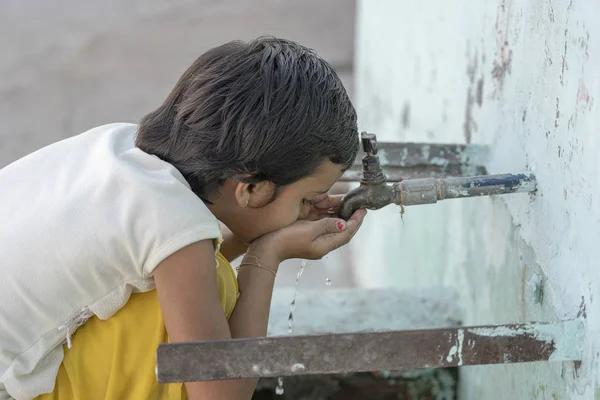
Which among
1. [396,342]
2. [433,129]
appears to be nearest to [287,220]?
[396,342]

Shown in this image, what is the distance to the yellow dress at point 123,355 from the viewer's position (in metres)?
1.50

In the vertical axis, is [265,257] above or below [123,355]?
above

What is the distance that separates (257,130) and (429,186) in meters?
0.34

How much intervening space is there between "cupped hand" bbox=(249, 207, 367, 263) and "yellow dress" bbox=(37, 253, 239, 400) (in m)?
0.09

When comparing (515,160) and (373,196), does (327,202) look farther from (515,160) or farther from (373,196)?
(515,160)

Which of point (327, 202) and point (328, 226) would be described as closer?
point (328, 226)

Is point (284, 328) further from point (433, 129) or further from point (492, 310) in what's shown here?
point (433, 129)

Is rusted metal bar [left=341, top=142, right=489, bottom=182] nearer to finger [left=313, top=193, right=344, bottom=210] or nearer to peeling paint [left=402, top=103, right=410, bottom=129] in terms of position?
finger [left=313, top=193, right=344, bottom=210]

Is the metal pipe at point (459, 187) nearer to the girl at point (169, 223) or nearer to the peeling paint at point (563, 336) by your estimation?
the girl at point (169, 223)

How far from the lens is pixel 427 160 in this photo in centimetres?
197

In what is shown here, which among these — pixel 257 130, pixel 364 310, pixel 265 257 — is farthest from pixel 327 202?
pixel 364 310

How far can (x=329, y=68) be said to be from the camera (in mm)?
1558

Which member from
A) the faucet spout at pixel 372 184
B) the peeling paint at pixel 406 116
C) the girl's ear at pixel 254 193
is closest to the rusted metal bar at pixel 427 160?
the faucet spout at pixel 372 184

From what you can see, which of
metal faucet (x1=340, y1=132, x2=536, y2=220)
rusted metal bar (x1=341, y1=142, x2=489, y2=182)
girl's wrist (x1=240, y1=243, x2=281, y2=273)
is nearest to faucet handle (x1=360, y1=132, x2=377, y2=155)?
metal faucet (x1=340, y1=132, x2=536, y2=220)
